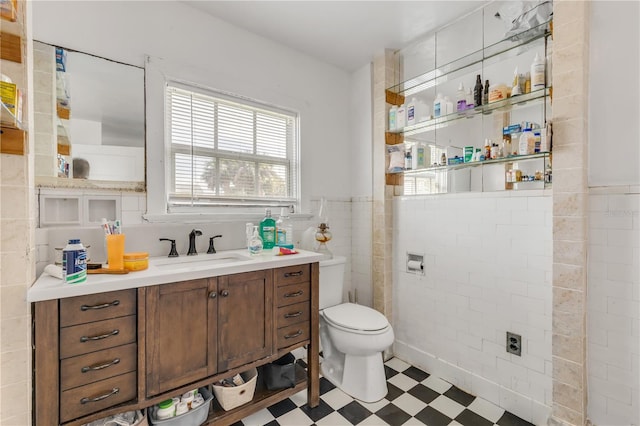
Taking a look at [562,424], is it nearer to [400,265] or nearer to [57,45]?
[400,265]

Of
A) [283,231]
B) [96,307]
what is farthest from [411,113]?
[96,307]

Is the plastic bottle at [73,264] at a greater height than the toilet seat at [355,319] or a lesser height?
greater

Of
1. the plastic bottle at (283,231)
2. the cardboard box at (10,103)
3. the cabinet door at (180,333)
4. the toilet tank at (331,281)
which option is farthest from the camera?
the toilet tank at (331,281)

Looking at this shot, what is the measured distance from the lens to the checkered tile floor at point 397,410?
5.60 feet

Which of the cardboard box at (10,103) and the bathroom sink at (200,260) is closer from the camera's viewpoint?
the cardboard box at (10,103)

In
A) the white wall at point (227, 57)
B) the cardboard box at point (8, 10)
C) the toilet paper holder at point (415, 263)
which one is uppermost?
the white wall at point (227, 57)

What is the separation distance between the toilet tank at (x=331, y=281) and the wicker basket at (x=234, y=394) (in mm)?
757

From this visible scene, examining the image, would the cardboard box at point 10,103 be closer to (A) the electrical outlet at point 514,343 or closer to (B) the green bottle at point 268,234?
(B) the green bottle at point 268,234

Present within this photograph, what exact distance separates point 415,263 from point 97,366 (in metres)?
2.01

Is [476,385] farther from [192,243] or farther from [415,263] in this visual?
[192,243]

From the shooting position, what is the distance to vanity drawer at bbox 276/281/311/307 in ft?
5.55

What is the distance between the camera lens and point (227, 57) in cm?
207

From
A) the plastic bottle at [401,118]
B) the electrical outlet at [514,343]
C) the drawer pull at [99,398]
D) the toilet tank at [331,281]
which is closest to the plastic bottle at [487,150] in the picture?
the plastic bottle at [401,118]

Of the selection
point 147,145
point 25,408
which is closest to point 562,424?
point 25,408
